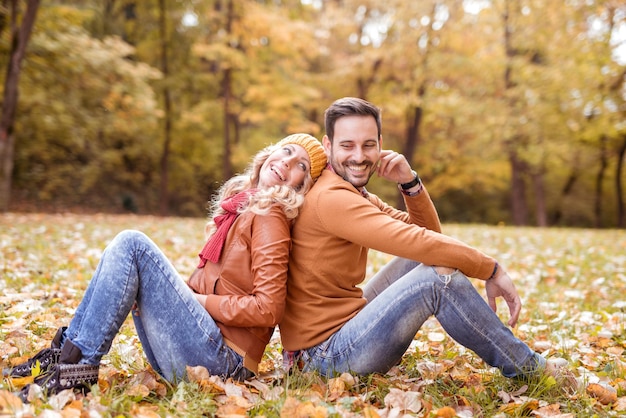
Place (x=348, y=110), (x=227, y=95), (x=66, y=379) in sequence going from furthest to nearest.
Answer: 1. (x=227, y=95)
2. (x=348, y=110)
3. (x=66, y=379)

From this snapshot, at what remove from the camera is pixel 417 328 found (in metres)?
2.60

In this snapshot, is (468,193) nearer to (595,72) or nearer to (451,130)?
(451,130)

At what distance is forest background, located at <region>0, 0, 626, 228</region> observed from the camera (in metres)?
12.0

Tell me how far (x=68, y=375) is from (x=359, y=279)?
1383 mm

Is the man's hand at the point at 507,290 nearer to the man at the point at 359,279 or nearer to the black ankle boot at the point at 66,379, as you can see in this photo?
the man at the point at 359,279

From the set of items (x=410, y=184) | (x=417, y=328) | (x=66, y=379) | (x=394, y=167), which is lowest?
(x=66, y=379)

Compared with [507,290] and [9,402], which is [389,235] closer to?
[507,290]

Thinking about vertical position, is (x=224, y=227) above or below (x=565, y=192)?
above

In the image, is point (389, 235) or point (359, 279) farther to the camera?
point (359, 279)

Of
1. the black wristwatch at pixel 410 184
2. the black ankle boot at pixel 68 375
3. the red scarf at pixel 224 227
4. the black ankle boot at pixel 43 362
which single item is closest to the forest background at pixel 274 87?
the black wristwatch at pixel 410 184

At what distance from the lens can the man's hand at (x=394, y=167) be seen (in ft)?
9.87

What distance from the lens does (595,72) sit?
1089cm

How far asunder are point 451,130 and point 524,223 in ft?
15.8

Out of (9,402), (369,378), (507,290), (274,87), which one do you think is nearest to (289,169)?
(369,378)
